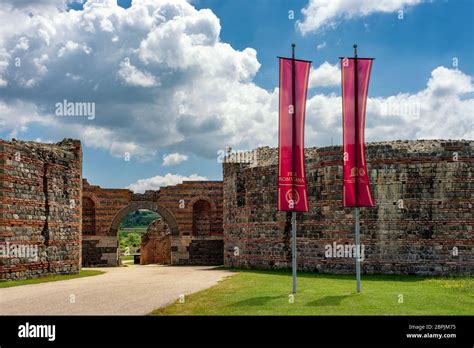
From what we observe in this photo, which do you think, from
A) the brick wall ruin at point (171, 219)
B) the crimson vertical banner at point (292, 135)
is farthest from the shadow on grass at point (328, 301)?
the brick wall ruin at point (171, 219)

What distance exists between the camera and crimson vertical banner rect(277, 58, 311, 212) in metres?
14.9

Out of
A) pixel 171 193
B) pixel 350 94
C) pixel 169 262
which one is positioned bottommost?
pixel 169 262

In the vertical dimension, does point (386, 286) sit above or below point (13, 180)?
below

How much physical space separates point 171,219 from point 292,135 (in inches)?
801

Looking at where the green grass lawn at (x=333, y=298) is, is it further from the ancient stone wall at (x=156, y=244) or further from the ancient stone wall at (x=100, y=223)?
the ancient stone wall at (x=156, y=244)

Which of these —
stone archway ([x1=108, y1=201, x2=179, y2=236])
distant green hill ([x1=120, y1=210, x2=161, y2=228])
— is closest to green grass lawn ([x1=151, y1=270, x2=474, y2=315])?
stone archway ([x1=108, y1=201, x2=179, y2=236])

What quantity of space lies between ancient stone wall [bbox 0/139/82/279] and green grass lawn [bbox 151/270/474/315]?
26.0 ft

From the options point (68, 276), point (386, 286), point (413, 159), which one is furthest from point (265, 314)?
point (68, 276)

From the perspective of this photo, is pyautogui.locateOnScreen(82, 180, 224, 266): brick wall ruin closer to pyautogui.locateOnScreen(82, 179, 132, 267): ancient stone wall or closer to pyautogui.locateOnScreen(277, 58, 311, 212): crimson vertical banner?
pyautogui.locateOnScreen(82, 179, 132, 267): ancient stone wall

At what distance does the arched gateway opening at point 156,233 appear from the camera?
3384 cm
